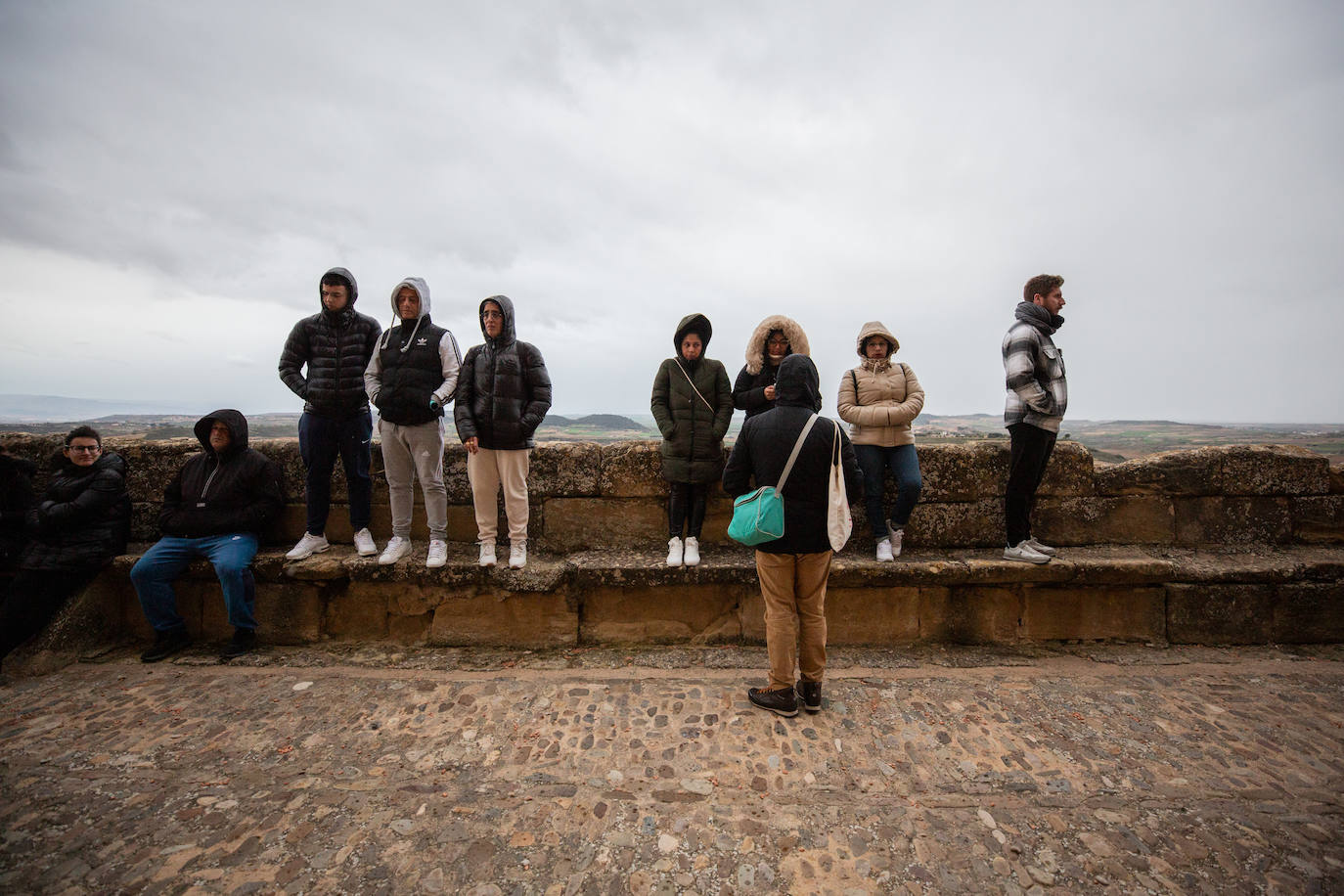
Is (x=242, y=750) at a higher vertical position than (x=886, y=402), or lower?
lower

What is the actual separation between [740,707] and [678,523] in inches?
59.4

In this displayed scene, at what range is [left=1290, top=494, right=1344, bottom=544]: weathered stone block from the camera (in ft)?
15.0

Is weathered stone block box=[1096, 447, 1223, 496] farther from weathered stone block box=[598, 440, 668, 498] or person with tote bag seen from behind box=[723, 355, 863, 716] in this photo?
weathered stone block box=[598, 440, 668, 498]

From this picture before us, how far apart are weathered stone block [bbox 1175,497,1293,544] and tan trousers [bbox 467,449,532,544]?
5.93 metres

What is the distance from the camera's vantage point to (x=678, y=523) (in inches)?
173

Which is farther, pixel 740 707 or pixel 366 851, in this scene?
pixel 740 707

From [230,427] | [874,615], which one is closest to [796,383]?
[874,615]

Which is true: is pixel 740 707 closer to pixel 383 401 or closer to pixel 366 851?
pixel 366 851

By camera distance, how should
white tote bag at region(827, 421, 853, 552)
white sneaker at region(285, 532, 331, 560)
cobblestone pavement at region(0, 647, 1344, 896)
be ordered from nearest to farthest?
cobblestone pavement at region(0, 647, 1344, 896) → white tote bag at region(827, 421, 853, 552) → white sneaker at region(285, 532, 331, 560)

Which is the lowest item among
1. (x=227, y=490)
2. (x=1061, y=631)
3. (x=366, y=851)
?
(x=366, y=851)

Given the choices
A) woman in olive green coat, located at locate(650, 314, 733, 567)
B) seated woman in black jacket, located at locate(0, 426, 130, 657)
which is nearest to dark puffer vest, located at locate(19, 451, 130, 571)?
seated woman in black jacket, located at locate(0, 426, 130, 657)

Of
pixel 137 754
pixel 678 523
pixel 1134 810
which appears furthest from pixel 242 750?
pixel 1134 810

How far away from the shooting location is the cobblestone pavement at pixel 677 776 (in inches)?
91.2

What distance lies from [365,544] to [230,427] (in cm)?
159
